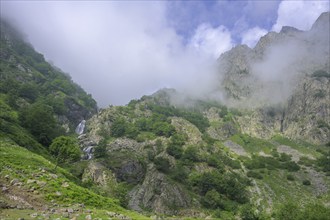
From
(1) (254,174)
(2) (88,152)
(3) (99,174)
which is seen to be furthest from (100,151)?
(1) (254,174)

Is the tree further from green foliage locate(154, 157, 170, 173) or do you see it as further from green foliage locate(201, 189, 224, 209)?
green foliage locate(154, 157, 170, 173)

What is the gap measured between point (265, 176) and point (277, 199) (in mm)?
38442

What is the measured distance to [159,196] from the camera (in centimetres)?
12488

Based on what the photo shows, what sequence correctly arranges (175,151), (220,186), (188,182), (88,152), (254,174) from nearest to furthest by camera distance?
(188,182), (220,186), (88,152), (175,151), (254,174)

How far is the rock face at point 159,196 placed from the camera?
393 feet

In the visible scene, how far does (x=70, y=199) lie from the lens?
39.2 metres

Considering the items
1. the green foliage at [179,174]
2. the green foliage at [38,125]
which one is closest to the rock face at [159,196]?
the green foliage at [179,174]

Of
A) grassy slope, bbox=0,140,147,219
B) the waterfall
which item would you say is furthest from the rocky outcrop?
grassy slope, bbox=0,140,147,219

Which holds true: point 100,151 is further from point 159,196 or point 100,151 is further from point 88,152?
point 159,196

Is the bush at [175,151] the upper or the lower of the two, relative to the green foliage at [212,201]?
upper

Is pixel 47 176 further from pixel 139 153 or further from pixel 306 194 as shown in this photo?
pixel 306 194

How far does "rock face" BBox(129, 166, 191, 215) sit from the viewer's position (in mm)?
119938

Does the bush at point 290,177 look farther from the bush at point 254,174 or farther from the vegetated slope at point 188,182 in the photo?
the bush at point 254,174

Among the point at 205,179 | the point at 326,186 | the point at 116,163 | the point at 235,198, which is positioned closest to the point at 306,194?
A: the point at 326,186
